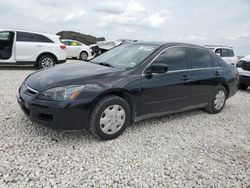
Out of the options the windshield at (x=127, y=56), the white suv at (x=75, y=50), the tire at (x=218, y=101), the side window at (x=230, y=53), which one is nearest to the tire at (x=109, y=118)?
the windshield at (x=127, y=56)

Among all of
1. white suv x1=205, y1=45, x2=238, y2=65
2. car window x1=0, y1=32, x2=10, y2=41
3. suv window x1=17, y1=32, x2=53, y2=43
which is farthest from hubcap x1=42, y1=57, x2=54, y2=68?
white suv x1=205, y1=45, x2=238, y2=65

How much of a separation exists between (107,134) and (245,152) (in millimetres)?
2135

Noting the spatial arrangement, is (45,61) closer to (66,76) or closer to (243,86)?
(66,76)

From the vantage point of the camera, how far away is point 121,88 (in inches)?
153

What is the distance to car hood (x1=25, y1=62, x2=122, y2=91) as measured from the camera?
362 cm

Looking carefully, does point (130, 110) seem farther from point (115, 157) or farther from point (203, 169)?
point (203, 169)

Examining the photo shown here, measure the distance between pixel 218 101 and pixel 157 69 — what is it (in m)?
2.34

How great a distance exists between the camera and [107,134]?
152 inches

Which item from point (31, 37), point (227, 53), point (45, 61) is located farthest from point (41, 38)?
point (227, 53)

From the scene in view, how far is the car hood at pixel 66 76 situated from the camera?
3.62m

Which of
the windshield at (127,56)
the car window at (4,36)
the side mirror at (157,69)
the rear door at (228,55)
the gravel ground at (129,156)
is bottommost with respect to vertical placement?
the gravel ground at (129,156)

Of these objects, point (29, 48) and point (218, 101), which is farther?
point (29, 48)

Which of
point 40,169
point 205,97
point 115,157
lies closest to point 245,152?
point 205,97

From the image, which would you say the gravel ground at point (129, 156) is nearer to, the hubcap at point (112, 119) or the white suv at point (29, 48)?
the hubcap at point (112, 119)
